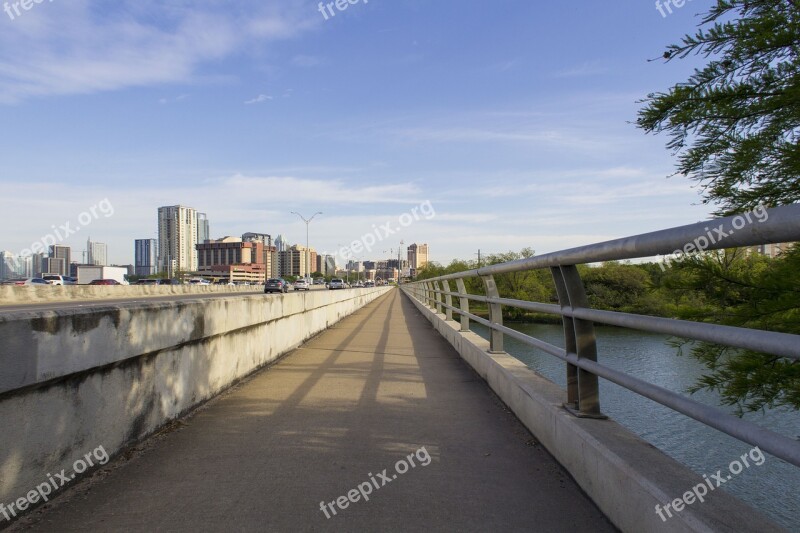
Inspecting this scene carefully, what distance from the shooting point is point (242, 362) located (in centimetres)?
676

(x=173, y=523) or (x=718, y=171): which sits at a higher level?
(x=718, y=171)

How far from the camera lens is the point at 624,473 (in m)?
2.69

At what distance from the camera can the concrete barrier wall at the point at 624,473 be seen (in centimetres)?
222

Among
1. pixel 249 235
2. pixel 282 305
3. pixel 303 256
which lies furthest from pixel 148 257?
pixel 282 305

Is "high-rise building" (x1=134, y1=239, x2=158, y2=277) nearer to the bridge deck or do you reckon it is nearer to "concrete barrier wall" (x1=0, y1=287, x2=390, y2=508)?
"concrete barrier wall" (x1=0, y1=287, x2=390, y2=508)

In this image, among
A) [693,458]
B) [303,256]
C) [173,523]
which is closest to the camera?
[173,523]

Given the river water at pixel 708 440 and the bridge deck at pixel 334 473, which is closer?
the bridge deck at pixel 334 473

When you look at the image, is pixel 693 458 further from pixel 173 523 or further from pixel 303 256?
pixel 303 256

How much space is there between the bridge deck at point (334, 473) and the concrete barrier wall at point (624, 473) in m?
0.14

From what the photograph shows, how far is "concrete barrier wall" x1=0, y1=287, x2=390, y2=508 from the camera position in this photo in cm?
284

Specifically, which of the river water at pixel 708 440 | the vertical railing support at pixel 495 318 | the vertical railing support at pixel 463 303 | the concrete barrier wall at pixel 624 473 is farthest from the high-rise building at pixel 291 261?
the concrete barrier wall at pixel 624 473

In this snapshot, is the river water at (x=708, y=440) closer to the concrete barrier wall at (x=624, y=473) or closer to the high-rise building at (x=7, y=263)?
the concrete barrier wall at (x=624, y=473)

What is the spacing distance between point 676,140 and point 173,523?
5.10 metres

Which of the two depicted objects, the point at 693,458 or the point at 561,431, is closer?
the point at 561,431
